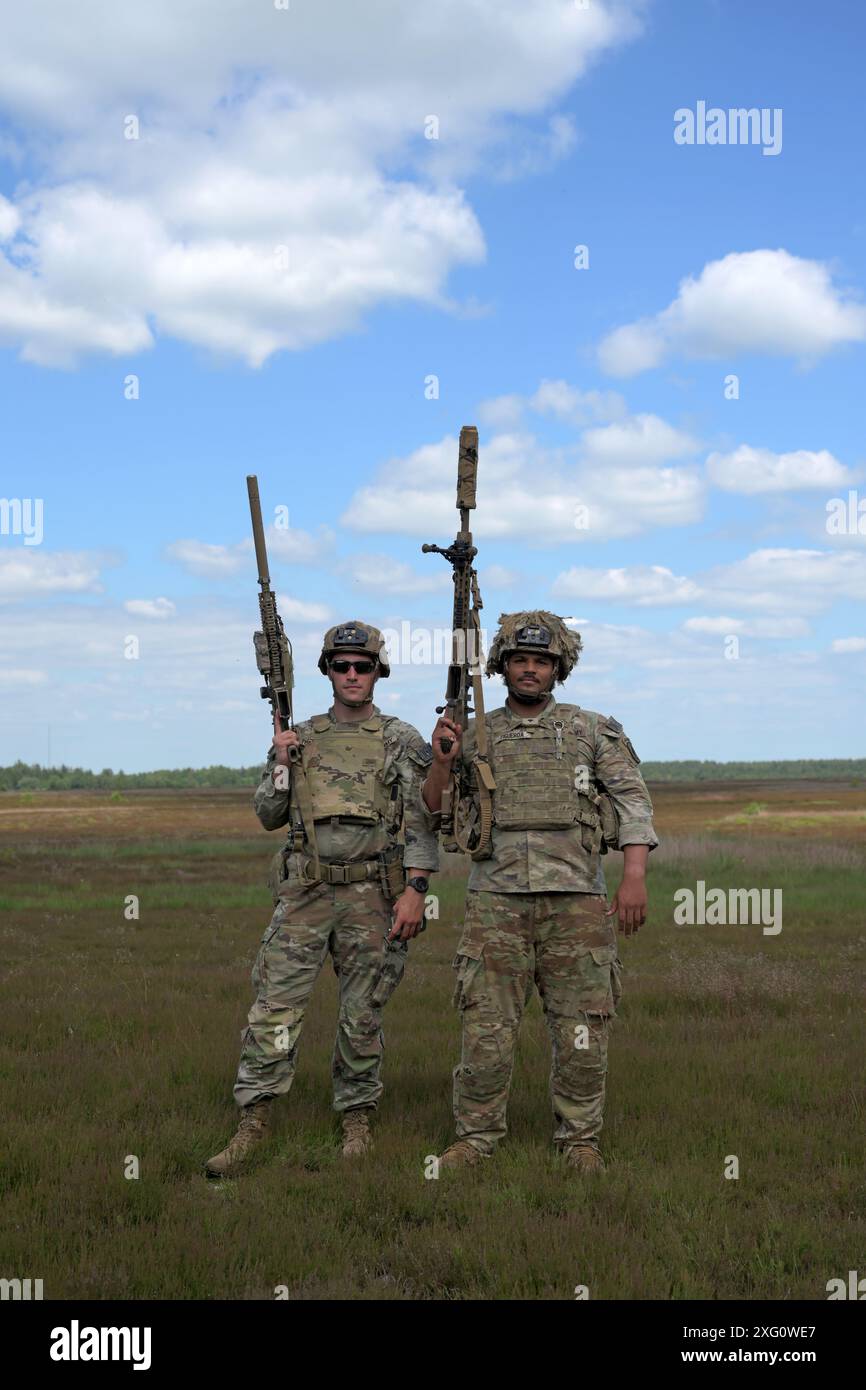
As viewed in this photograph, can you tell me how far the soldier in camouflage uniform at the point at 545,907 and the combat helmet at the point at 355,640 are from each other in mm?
684

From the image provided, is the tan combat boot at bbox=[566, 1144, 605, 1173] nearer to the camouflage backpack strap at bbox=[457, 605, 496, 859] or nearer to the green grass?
the green grass

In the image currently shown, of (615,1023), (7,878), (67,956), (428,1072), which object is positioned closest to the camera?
(428,1072)

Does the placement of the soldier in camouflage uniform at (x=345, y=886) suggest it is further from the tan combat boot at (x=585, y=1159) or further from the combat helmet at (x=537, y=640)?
the tan combat boot at (x=585, y=1159)

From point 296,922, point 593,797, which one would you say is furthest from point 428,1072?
point 593,797

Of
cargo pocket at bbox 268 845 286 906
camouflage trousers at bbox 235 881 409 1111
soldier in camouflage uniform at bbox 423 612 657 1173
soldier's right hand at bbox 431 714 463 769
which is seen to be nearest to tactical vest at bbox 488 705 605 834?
soldier in camouflage uniform at bbox 423 612 657 1173

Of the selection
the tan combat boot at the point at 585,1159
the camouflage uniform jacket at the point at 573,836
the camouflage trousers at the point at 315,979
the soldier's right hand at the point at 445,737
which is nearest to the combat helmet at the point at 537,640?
the camouflage uniform jacket at the point at 573,836

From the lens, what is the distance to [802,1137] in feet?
20.8

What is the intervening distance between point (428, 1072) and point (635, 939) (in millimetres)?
7545

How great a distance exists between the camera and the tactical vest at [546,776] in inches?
241

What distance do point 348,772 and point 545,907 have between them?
4.44 feet

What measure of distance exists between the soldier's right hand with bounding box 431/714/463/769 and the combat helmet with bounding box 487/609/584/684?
52 centimetres

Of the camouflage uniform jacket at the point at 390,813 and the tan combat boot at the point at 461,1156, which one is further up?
the camouflage uniform jacket at the point at 390,813

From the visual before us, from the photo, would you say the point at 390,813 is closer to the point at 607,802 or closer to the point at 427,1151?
the point at 607,802
